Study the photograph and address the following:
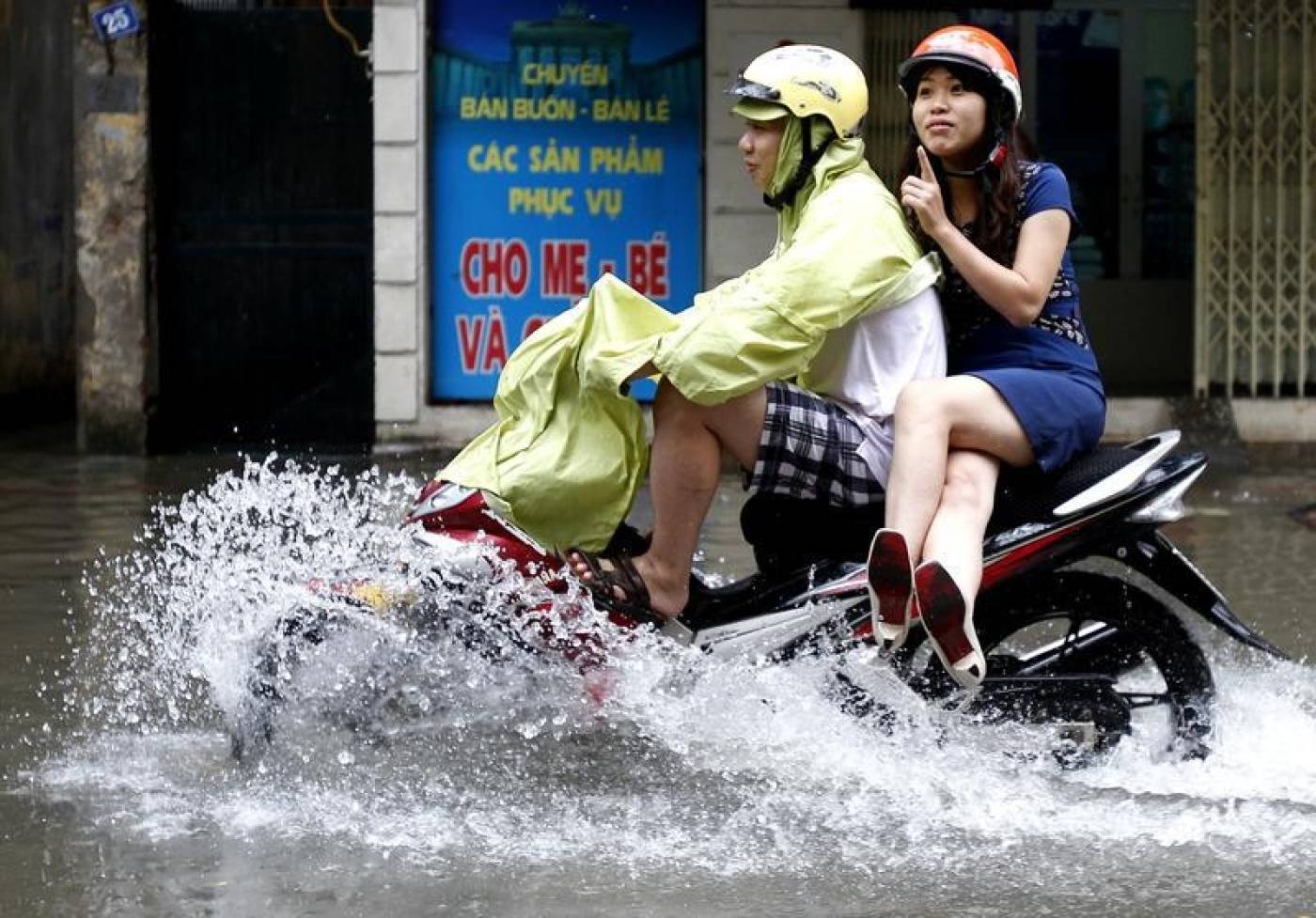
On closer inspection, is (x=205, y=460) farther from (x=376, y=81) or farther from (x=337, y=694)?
(x=337, y=694)

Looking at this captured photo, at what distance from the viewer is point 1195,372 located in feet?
38.3

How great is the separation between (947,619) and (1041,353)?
725 millimetres

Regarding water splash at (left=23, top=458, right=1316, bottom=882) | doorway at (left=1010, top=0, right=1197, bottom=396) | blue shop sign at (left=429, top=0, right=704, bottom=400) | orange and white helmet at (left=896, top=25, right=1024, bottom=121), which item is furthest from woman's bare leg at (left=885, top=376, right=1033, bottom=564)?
doorway at (left=1010, top=0, right=1197, bottom=396)

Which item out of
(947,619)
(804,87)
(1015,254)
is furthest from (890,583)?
(804,87)

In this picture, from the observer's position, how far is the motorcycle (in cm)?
497

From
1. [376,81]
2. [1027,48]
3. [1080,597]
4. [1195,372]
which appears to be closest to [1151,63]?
[1027,48]

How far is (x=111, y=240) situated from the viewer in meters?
11.6

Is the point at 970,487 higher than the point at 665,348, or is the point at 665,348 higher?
the point at 665,348

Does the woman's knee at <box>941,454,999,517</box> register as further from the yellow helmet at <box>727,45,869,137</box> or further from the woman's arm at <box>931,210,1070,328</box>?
the yellow helmet at <box>727,45,869,137</box>

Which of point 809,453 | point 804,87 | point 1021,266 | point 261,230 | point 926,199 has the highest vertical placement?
point 804,87

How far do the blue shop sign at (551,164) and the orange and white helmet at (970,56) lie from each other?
6.55 metres

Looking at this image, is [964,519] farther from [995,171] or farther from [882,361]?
[995,171]

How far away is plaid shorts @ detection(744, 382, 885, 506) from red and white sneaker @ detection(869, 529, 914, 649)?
0.72 feet

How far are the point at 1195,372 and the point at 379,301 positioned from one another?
13.5 feet
